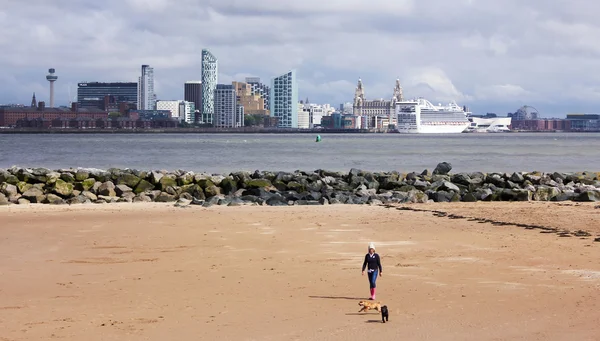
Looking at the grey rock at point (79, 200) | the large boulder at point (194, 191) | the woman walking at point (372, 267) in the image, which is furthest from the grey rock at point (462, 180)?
the woman walking at point (372, 267)

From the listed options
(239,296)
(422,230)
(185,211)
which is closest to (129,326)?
(239,296)

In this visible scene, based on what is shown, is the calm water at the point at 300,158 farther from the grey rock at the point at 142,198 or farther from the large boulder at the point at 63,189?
the grey rock at the point at 142,198

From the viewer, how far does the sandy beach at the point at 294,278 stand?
9.26 m

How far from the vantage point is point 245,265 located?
13125 millimetres

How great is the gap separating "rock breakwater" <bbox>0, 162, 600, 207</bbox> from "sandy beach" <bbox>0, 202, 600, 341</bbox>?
4171 millimetres

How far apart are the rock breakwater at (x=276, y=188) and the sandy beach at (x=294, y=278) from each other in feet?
13.7

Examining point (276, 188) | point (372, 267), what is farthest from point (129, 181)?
point (372, 267)

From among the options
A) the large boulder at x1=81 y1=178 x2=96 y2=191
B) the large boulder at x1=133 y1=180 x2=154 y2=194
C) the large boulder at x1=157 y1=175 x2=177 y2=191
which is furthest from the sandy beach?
the large boulder at x1=157 y1=175 x2=177 y2=191

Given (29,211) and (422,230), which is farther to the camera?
(29,211)

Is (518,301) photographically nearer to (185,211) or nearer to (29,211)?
(185,211)

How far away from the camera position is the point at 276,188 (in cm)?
2759

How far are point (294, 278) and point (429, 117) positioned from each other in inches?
7249

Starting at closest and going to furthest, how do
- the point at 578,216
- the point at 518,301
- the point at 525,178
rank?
the point at 518,301
the point at 578,216
the point at 525,178

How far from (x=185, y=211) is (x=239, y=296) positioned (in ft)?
35.6
